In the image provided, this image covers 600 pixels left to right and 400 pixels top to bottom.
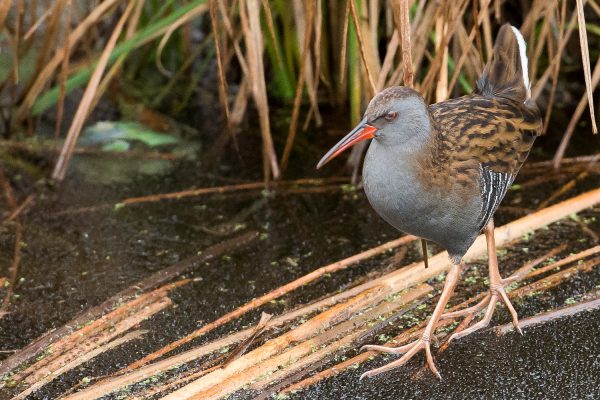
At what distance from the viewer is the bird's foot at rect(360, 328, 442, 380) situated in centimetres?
271

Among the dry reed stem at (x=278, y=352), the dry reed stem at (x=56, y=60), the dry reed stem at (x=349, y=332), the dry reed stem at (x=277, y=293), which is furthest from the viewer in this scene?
the dry reed stem at (x=56, y=60)

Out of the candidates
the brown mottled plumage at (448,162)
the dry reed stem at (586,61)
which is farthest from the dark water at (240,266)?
the dry reed stem at (586,61)

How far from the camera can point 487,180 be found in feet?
9.51

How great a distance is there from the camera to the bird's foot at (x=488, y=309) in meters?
2.91

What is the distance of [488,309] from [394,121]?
0.73 metres

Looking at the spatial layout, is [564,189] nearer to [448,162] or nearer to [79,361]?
[448,162]

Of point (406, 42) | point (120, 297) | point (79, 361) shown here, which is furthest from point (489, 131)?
point (79, 361)

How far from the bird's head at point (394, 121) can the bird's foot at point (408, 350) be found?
1.86 feet

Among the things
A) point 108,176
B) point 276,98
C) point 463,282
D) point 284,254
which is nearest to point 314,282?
point 284,254

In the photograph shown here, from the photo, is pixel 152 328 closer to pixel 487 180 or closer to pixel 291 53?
pixel 487 180

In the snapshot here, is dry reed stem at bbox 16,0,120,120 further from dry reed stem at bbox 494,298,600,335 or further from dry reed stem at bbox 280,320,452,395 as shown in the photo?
dry reed stem at bbox 494,298,600,335

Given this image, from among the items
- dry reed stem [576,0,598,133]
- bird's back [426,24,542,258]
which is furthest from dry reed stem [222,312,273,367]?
dry reed stem [576,0,598,133]

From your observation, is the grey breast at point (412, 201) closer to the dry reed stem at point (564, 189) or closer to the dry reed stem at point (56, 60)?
the dry reed stem at point (564, 189)

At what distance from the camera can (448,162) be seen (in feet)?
9.23
